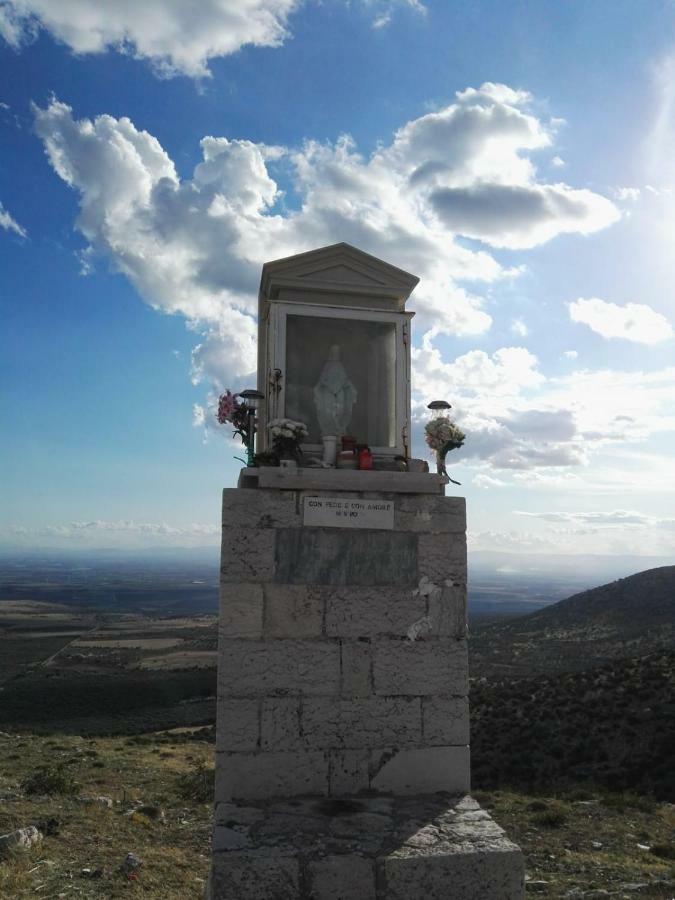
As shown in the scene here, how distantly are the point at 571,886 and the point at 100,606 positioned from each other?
17635 centimetres

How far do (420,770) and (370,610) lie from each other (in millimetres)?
1352

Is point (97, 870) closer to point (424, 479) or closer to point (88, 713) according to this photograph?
point (424, 479)

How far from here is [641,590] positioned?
5962 cm

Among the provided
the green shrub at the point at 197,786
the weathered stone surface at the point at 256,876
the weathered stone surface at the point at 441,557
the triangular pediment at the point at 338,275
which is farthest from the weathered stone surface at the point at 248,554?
the green shrub at the point at 197,786

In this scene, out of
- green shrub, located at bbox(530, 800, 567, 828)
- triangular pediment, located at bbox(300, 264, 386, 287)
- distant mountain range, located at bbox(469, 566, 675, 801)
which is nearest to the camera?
triangular pediment, located at bbox(300, 264, 386, 287)

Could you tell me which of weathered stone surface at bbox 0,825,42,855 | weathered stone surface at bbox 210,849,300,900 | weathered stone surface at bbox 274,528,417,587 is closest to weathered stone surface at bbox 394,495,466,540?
weathered stone surface at bbox 274,528,417,587

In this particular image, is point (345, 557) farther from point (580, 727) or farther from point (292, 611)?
point (580, 727)

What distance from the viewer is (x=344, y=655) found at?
5.42 metres

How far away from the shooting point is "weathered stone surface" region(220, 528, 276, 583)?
532 cm

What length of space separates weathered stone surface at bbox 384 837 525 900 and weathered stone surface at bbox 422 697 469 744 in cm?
101

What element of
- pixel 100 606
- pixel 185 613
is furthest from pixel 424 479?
pixel 100 606

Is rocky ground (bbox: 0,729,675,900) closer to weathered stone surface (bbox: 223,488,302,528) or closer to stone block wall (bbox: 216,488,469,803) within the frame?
stone block wall (bbox: 216,488,469,803)

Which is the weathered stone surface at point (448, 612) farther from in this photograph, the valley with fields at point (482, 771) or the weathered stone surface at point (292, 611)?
the valley with fields at point (482, 771)

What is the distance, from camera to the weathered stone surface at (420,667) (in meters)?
5.47
